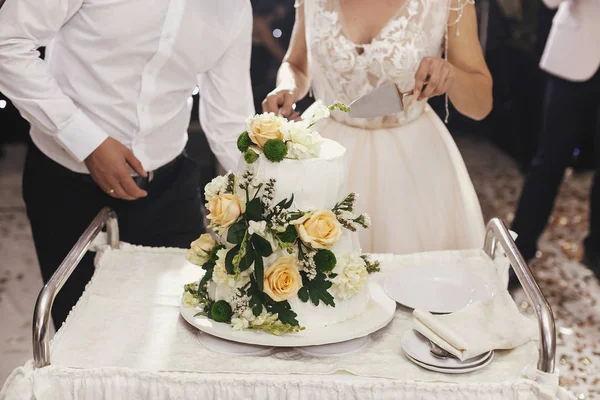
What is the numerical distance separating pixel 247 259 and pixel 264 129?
8.2 inches

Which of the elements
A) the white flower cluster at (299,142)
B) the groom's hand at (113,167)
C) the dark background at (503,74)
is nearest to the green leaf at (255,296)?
the white flower cluster at (299,142)

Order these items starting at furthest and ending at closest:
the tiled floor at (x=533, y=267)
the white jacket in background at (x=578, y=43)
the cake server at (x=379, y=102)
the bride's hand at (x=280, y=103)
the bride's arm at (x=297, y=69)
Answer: the white jacket in background at (x=578, y=43) < the tiled floor at (x=533, y=267) < the bride's arm at (x=297, y=69) < the bride's hand at (x=280, y=103) < the cake server at (x=379, y=102)

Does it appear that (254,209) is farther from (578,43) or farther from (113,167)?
(578,43)

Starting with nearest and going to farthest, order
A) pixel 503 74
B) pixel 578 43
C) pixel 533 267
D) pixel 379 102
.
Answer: pixel 379 102 → pixel 578 43 → pixel 533 267 → pixel 503 74

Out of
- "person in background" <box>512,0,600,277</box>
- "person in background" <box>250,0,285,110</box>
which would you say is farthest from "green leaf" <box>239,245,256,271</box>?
"person in background" <box>250,0,285,110</box>

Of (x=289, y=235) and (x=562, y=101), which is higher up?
(x=289, y=235)

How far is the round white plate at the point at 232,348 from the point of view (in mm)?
1191

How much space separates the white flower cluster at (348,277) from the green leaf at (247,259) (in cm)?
14

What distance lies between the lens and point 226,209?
1.18 m

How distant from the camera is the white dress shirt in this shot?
1.55 meters

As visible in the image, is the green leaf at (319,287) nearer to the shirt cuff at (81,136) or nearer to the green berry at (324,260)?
the green berry at (324,260)

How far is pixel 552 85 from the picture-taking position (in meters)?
3.10

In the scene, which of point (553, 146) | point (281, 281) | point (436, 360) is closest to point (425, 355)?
point (436, 360)

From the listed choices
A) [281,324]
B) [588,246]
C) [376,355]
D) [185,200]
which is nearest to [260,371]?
[281,324]
